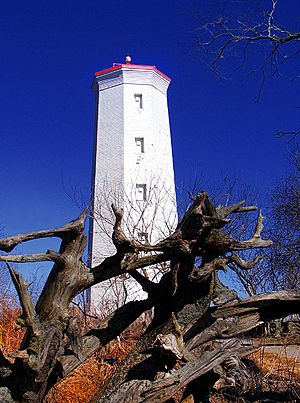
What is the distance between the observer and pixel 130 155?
23.2 metres

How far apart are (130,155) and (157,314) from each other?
18.5 metres

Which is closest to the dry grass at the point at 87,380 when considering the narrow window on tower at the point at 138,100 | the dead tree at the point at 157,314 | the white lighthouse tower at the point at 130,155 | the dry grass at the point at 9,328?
the dry grass at the point at 9,328

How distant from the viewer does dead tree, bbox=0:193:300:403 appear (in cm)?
416

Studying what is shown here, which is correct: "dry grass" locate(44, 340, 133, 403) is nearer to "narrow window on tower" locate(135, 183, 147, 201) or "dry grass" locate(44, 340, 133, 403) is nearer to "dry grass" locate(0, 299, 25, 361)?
"dry grass" locate(0, 299, 25, 361)

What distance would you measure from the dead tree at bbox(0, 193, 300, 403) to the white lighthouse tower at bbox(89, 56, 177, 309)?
518 inches

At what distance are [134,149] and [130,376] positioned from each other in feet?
63.9

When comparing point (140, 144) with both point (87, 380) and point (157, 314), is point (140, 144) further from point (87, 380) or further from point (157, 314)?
point (157, 314)

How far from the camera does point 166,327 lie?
488 cm

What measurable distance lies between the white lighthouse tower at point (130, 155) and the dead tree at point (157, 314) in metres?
13.2

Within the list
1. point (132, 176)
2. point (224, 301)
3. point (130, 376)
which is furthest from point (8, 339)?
point (132, 176)

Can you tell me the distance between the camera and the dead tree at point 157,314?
13.6 feet

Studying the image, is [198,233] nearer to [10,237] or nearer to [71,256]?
[71,256]

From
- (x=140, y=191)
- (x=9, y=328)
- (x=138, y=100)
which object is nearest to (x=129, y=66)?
(x=138, y=100)

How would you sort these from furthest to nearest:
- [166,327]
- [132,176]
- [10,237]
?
[132,176], [166,327], [10,237]
